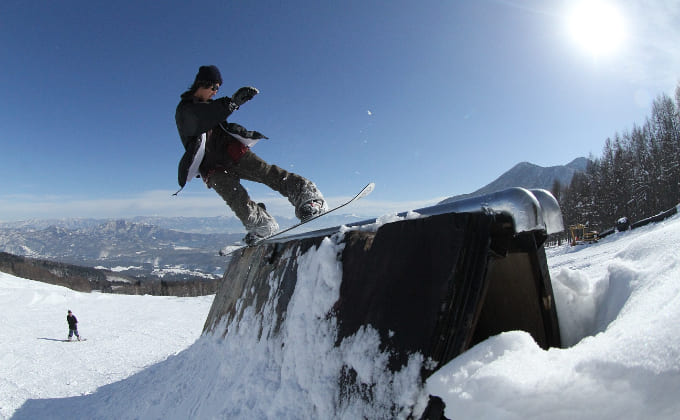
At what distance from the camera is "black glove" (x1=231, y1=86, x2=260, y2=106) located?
293cm

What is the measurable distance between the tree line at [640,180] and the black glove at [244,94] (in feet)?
138

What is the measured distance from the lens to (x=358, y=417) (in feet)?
3.53

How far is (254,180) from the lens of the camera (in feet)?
11.2

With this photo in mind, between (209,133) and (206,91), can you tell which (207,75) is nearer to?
(206,91)

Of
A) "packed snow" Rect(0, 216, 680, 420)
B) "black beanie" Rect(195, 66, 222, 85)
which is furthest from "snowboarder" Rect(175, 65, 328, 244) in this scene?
"packed snow" Rect(0, 216, 680, 420)

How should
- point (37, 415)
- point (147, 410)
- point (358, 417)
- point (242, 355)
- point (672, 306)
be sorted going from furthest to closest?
point (37, 415), point (147, 410), point (242, 355), point (358, 417), point (672, 306)


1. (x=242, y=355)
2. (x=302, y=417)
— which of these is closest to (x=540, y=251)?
(x=302, y=417)

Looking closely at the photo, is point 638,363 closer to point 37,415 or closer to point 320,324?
point 320,324

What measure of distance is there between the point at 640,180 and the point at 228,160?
1904 inches

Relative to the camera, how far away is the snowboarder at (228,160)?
2.94m

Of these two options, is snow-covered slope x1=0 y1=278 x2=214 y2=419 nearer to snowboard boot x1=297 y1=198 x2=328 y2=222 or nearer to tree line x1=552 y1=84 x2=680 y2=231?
snowboard boot x1=297 y1=198 x2=328 y2=222

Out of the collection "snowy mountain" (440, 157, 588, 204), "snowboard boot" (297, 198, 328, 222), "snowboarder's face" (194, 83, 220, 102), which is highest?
"snowy mountain" (440, 157, 588, 204)

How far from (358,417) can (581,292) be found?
104 centimetres

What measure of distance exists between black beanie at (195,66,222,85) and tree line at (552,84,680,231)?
139 feet
